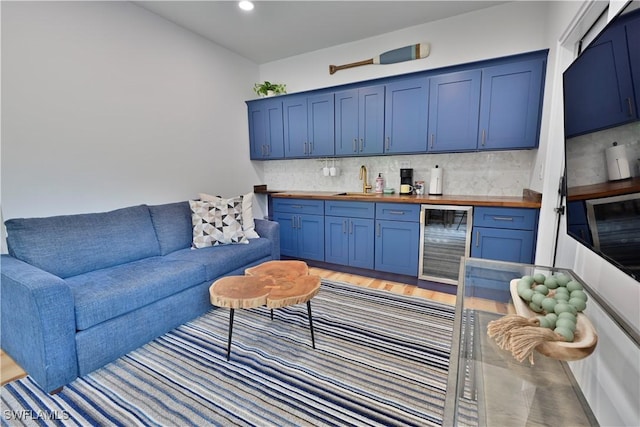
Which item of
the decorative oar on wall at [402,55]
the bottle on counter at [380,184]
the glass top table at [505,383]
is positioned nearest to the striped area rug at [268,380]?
the glass top table at [505,383]

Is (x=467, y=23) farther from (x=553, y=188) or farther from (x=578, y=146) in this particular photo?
(x=578, y=146)

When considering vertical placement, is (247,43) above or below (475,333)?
above

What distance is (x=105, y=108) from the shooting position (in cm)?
250

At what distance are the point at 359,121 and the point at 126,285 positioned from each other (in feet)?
9.03

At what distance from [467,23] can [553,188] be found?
1.98m

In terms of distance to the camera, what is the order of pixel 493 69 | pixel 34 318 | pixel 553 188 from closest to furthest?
pixel 34 318, pixel 553 188, pixel 493 69

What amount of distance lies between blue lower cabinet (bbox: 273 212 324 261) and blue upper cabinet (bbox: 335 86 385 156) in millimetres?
936

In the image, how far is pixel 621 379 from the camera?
0.95 metres

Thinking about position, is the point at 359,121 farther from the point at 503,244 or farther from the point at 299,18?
the point at 503,244

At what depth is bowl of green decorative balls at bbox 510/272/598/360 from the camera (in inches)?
32.5

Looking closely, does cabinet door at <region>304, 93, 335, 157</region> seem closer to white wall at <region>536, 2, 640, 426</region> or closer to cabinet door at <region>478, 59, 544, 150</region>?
cabinet door at <region>478, 59, 544, 150</region>

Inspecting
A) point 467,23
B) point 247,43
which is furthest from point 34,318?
point 467,23

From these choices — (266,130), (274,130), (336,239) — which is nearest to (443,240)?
(336,239)

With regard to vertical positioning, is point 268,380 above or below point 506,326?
below
